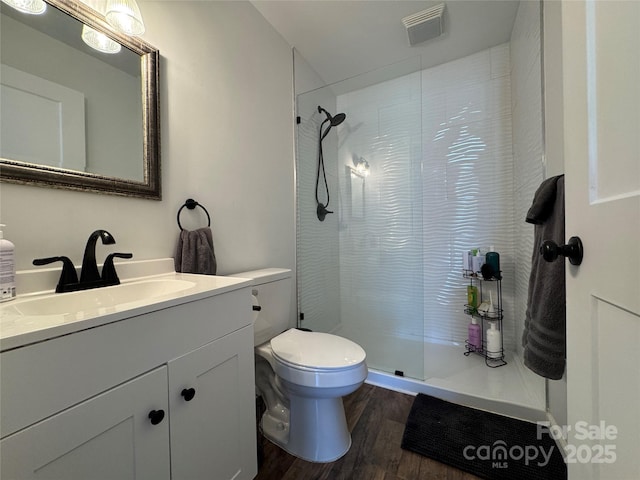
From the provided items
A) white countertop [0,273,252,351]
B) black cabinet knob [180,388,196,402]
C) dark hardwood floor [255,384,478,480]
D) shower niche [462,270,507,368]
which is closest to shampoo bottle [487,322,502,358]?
shower niche [462,270,507,368]

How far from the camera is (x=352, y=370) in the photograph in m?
1.09

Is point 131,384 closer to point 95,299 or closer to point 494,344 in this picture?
point 95,299

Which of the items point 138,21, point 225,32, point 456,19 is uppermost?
point 456,19

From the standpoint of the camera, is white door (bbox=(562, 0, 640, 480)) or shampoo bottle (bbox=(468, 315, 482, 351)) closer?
white door (bbox=(562, 0, 640, 480))

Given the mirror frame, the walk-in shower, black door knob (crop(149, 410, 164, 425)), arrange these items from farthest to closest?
the walk-in shower, the mirror frame, black door knob (crop(149, 410, 164, 425))

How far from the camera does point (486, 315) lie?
1961 mm

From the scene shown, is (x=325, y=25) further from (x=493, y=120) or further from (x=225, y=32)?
(x=493, y=120)

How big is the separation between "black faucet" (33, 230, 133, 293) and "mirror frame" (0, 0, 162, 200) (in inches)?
7.3

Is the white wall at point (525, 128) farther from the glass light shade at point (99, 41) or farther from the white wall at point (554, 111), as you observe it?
the glass light shade at point (99, 41)

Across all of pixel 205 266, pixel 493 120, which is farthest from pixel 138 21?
pixel 493 120

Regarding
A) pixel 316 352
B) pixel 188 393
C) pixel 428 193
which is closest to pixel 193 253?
pixel 188 393

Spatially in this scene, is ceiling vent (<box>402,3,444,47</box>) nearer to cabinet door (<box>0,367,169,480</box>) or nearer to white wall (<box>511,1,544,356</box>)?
white wall (<box>511,1,544,356</box>)

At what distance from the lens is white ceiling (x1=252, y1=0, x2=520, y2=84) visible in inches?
62.9

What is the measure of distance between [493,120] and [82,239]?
261 cm
